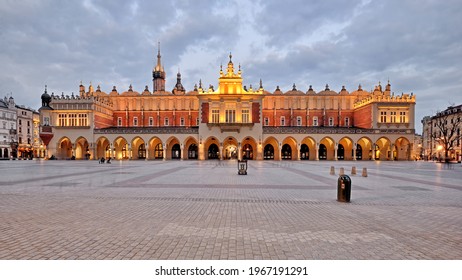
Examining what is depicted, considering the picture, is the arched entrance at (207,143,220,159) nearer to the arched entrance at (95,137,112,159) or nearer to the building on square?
the arched entrance at (95,137,112,159)

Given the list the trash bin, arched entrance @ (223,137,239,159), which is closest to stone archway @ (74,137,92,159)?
arched entrance @ (223,137,239,159)

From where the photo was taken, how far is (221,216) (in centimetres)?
770

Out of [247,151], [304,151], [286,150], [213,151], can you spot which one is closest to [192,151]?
[213,151]

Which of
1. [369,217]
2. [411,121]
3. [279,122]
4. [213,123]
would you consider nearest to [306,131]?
[279,122]

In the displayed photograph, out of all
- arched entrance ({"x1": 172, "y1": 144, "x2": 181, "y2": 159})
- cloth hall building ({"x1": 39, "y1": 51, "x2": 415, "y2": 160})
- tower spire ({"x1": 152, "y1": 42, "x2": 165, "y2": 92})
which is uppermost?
tower spire ({"x1": 152, "y1": 42, "x2": 165, "y2": 92})

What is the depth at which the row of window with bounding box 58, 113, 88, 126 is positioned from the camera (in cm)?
4950

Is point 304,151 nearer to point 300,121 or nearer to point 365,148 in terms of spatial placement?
point 300,121

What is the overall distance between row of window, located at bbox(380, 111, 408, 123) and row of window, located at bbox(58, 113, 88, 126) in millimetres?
61004

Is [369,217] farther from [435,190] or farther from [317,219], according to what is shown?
[435,190]

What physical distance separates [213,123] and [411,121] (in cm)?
3998

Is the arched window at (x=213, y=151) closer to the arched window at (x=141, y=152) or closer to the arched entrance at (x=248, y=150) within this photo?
the arched entrance at (x=248, y=150)

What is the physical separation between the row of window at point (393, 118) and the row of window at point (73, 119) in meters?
61.0

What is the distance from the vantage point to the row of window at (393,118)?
48625 mm

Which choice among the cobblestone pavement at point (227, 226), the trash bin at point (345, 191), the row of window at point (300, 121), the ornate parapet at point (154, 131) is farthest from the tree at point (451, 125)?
the cobblestone pavement at point (227, 226)
